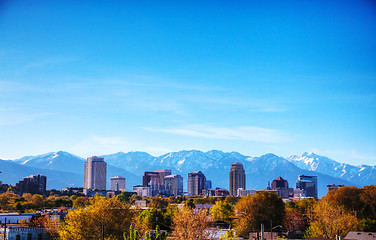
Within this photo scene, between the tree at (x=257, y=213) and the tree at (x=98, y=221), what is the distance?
43243 mm

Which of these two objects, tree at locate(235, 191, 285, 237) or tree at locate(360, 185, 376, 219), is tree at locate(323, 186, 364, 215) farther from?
tree at locate(235, 191, 285, 237)

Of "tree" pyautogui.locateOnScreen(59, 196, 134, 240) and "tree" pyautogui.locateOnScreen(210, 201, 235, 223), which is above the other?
"tree" pyautogui.locateOnScreen(59, 196, 134, 240)

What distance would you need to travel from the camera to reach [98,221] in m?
70.8

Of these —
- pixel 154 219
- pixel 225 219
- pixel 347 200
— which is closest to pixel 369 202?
pixel 347 200

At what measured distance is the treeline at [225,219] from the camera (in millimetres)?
70312

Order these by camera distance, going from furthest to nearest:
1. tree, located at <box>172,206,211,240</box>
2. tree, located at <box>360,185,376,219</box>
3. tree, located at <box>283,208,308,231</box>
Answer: tree, located at <box>360,185,376,219</box> → tree, located at <box>283,208,308,231</box> → tree, located at <box>172,206,211,240</box>

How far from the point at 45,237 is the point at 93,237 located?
1125cm

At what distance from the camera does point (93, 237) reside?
69000 mm

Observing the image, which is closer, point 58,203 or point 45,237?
point 45,237

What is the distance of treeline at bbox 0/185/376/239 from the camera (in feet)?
231

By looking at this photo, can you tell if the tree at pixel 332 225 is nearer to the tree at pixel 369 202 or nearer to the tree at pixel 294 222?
the tree at pixel 294 222

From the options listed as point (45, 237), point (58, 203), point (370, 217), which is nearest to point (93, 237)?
point (45, 237)

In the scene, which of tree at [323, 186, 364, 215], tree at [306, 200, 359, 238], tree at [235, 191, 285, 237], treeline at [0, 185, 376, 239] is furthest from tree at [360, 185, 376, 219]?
tree at [306, 200, 359, 238]

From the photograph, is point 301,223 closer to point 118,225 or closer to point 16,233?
point 118,225
